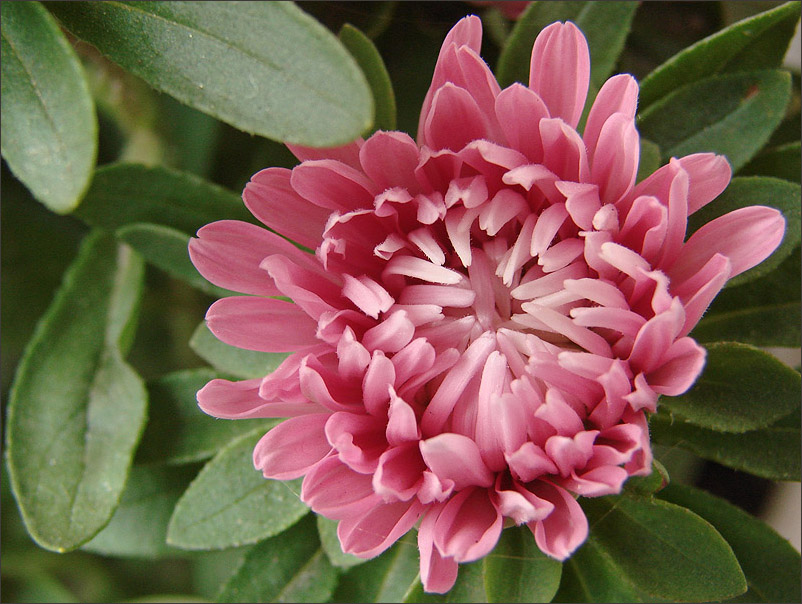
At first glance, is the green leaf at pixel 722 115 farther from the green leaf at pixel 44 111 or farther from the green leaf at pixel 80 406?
the green leaf at pixel 80 406

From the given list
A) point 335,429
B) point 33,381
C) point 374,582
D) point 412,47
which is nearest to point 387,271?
point 335,429

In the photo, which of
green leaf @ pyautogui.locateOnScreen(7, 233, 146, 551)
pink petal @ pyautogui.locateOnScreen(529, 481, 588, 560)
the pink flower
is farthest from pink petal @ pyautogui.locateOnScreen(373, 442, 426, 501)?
green leaf @ pyautogui.locateOnScreen(7, 233, 146, 551)

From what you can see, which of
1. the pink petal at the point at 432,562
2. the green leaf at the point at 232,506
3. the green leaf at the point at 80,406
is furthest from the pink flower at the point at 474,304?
the green leaf at the point at 80,406

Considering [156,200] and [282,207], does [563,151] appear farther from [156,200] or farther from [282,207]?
[156,200]

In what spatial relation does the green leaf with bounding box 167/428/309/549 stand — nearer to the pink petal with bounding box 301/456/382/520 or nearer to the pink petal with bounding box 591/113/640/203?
the pink petal with bounding box 301/456/382/520

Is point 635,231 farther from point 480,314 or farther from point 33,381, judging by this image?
point 33,381

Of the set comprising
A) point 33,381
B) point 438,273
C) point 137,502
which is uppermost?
point 438,273
